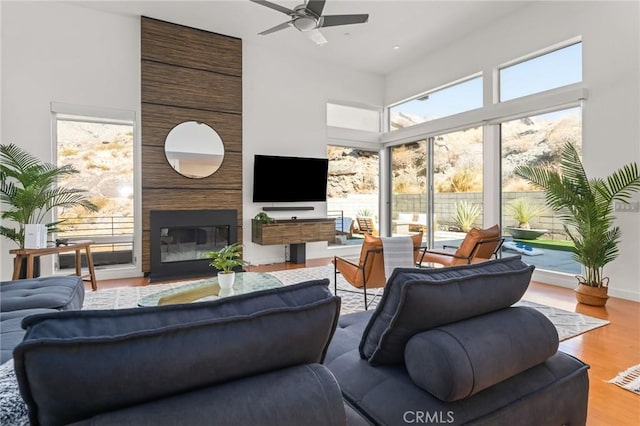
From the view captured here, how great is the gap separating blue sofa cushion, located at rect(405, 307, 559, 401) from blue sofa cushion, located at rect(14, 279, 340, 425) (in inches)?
14.0

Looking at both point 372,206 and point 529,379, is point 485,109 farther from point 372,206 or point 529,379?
point 529,379

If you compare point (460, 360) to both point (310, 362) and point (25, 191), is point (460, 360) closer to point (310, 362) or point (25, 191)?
point (310, 362)

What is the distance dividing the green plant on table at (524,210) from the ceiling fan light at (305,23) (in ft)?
12.2

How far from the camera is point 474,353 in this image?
1021 millimetres

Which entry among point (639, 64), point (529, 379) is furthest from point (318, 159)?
point (529, 379)

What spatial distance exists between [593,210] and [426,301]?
3613 millimetres

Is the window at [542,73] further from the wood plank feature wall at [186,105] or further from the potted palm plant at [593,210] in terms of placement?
the wood plank feature wall at [186,105]

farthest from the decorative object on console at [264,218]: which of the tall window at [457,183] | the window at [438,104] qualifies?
the window at [438,104]

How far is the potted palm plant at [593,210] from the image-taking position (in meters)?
3.62

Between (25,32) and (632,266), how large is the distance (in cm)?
789

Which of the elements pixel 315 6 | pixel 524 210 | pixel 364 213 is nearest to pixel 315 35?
pixel 315 6

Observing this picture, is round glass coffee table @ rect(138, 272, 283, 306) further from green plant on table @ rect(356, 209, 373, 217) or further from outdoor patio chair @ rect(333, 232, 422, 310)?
green plant on table @ rect(356, 209, 373, 217)

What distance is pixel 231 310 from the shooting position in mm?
820

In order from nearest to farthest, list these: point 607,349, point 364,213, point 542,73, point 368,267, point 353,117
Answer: point 607,349 → point 368,267 → point 542,73 → point 353,117 → point 364,213
